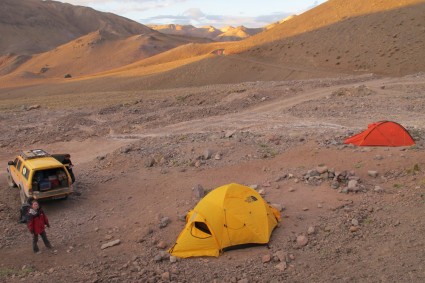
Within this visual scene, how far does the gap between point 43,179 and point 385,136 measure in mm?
10863

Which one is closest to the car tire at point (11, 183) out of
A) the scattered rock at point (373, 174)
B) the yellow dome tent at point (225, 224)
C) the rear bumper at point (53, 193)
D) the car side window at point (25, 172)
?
the car side window at point (25, 172)

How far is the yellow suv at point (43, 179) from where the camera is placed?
12.6 meters

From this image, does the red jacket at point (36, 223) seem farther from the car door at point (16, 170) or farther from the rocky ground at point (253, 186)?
the car door at point (16, 170)

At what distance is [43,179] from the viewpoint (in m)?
12.9

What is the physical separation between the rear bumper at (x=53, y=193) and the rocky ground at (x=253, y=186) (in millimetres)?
428

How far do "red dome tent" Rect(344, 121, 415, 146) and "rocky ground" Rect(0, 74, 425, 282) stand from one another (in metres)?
0.55

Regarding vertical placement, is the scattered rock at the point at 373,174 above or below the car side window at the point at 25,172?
below

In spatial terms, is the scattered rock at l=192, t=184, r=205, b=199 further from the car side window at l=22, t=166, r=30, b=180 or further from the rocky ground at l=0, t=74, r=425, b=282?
the car side window at l=22, t=166, r=30, b=180

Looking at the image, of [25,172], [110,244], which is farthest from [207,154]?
[110,244]

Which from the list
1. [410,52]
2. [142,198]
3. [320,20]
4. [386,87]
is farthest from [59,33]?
[142,198]

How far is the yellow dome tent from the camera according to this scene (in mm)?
9531

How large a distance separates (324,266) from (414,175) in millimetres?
4872

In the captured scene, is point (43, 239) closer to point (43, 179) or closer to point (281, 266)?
point (43, 179)

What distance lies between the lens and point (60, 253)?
10336 millimetres
